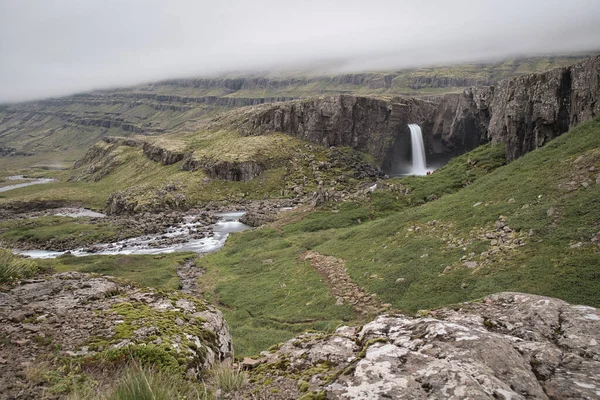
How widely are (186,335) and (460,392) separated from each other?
7.04 meters

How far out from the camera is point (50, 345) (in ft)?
26.9

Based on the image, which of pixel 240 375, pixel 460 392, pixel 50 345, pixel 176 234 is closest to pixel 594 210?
pixel 460 392

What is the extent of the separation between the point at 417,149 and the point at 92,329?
132729 millimetres

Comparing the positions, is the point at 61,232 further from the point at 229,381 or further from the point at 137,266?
the point at 229,381

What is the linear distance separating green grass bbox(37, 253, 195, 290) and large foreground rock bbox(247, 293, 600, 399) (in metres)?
36.8

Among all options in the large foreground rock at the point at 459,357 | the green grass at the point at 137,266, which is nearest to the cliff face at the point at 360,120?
the green grass at the point at 137,266

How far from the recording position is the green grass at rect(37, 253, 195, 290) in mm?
44969

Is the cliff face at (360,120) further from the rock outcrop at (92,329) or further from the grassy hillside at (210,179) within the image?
the rock outcrop at (92,329)

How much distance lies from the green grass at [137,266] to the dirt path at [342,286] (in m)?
19.3

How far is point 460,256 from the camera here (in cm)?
2111

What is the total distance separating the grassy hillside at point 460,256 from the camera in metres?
16.2

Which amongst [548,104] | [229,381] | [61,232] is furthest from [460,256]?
[61,232]

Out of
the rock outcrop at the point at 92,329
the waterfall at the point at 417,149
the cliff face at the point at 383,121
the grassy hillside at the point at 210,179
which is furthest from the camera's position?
the waterfall at the point at 417,149

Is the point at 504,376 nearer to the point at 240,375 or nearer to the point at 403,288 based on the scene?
the point at 240,375
